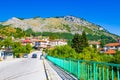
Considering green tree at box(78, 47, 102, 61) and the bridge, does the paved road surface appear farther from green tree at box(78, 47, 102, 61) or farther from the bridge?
green tree at box(78, 47, 102, 61)

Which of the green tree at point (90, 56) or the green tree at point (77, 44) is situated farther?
the green tree at point (77, 44)

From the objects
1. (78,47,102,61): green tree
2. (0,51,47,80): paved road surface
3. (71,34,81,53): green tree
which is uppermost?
(71,34,81,53): green tree

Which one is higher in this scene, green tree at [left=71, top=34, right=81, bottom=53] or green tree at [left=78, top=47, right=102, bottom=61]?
green tree at [left=71, top=34, right=81, bottom=53]

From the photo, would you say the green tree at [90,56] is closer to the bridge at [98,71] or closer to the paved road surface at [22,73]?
the paved road surface at [22,73]

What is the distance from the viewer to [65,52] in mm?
71375

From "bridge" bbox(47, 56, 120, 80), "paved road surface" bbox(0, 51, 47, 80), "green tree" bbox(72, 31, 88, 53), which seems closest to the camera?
"bridge" bbox(47, 56, 120, 80)

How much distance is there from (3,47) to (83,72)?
112 meters

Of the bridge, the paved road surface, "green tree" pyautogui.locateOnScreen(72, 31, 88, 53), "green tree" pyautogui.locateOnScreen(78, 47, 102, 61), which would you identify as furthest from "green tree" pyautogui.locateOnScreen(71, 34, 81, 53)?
the bridge

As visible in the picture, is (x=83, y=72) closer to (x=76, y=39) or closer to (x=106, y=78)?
(x=106, y=78)

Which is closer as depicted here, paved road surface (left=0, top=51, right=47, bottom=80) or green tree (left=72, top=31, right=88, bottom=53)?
paved road surface (left=0, top=51, right=47, bottom=80)

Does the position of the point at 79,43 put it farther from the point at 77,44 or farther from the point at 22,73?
the point at 22,73


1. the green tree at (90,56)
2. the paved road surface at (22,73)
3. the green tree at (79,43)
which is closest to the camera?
the paved road surface at (22,73)

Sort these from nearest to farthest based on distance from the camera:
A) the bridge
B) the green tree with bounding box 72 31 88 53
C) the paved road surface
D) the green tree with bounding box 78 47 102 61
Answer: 1. the bridge
2. the paved road surface
3. the green tree with bounding box 78 47 102 61
4. the green tree with bounding box 72 31 88 53

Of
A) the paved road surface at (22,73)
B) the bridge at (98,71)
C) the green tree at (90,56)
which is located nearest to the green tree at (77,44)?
the green tree at (90,56)
